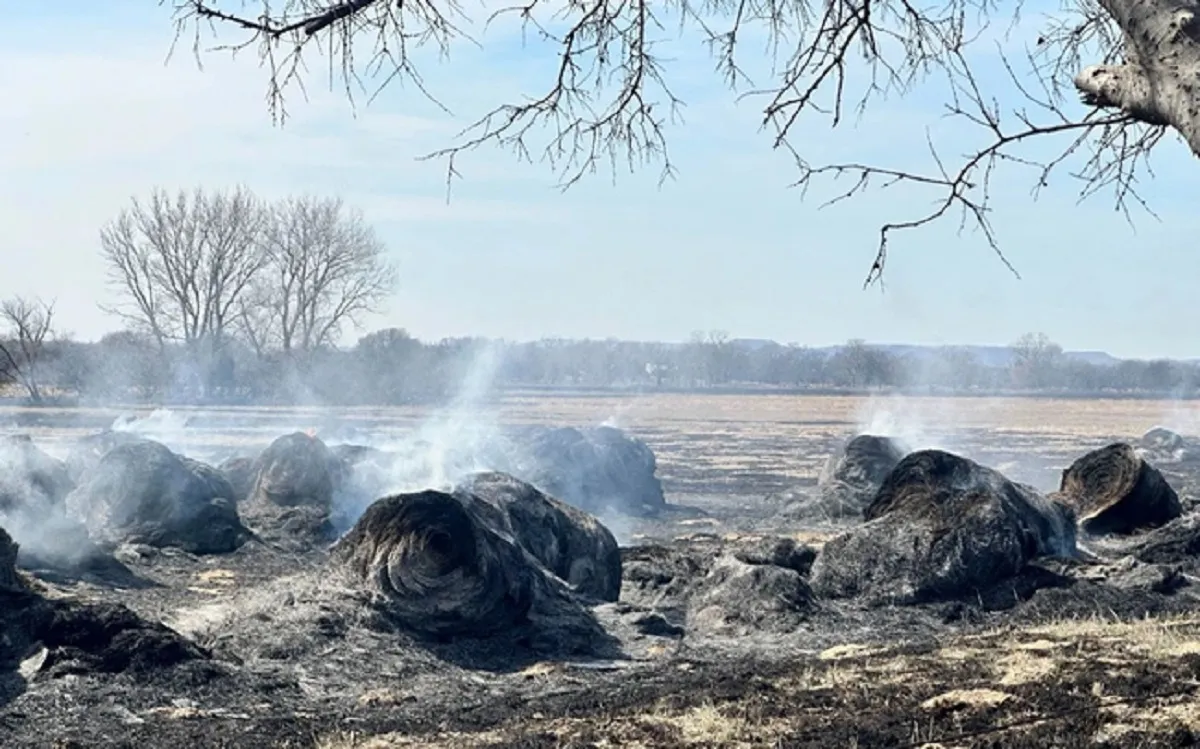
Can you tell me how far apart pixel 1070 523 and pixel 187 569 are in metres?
10.6

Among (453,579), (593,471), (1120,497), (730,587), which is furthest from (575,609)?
(593,471)

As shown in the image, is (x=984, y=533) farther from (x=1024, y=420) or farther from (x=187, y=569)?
(x=1024, y=420)

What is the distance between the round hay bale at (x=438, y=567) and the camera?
11852 mm

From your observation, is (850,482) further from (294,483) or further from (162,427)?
(162,427)

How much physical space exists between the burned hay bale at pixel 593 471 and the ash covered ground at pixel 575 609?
1063 mm

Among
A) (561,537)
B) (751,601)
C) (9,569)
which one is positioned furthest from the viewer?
(561,537)

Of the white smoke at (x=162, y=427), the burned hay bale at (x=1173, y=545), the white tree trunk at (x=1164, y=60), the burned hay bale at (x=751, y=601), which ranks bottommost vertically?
the white smoke at (x=162, y=427)

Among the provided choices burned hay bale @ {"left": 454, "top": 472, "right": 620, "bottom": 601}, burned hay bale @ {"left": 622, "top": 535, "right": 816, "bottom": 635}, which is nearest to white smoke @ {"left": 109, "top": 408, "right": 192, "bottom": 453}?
burned hay bale @ {"left": 454, "top": 472, "right": 620, "bottom": 601}

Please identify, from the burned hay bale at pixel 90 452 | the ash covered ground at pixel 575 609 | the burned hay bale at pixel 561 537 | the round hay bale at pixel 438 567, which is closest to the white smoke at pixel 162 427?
the burned hay bale at pixel 90 452

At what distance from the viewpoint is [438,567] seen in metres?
12.1

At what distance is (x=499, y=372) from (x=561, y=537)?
3426 inches

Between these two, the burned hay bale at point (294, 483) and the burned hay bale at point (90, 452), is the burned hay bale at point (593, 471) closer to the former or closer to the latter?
the burned hay bale at point (294, 483)

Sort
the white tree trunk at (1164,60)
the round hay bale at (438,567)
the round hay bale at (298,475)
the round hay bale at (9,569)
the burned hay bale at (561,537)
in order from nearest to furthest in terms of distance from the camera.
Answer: the white tree trunk at (1164,60), the round hay bale at (9,569), the round hay bale at (438,567), the burned hay bale at (561,537), the round hay bale at (298,475)

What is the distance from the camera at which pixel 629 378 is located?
11062 centimetres
